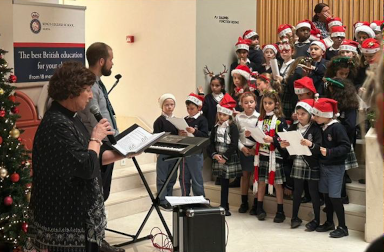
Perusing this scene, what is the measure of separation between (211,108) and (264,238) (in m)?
1.93

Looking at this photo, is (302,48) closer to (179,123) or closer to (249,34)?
(249,34)

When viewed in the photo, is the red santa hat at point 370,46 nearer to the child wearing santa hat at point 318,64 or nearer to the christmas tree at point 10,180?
the child wearing santa hat at point 318,64

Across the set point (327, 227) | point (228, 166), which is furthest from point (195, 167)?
point (327, 227)

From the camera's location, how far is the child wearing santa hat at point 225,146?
5988mm

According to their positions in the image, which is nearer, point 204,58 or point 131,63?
point 204,58

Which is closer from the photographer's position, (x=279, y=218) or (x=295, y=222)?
(x=295, y=222)

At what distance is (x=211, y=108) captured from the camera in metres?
6.70

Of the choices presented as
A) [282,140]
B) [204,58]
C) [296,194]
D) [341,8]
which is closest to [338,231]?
[296,194]

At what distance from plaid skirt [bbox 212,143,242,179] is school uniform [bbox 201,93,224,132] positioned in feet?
2.16

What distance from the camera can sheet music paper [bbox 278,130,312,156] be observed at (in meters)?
5.15

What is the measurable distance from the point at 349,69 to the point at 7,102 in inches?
137

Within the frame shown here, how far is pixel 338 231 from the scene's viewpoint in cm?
523

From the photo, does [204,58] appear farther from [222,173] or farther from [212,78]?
[222,173]

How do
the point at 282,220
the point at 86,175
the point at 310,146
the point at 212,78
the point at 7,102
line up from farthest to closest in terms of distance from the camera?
the point at 212,78
the point at 282,220
the point at 310,146
the point at 7,102
the point at 86,175
